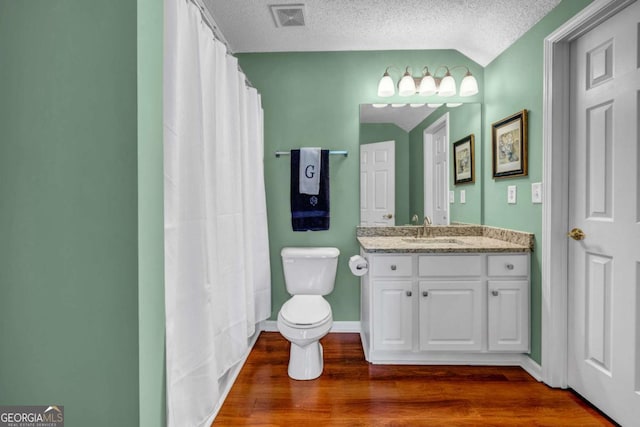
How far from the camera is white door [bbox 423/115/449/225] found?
2.68 meters

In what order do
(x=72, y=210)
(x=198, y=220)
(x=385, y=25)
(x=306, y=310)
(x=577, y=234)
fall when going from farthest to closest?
(x=385, y=25) → (x=306, y=310) → (x=577, y=234) → (x=198, y=220) → (x=72, y=210)

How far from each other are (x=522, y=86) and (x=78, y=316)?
2593 mm

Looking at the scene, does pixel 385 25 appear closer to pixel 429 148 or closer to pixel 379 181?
pixel 429 148

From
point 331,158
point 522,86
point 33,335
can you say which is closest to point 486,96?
point 522,86

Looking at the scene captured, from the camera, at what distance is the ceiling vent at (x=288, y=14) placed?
83.9 inches

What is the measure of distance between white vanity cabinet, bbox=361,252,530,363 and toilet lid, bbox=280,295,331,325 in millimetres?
327

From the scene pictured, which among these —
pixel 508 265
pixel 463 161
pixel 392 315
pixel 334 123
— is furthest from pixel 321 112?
pixel 508 265

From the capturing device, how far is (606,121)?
1.63m

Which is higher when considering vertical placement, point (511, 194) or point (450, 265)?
point (511, 194)

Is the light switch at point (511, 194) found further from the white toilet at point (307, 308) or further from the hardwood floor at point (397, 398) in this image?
the white toilet at point (307, 308)

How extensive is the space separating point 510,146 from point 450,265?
0.90m

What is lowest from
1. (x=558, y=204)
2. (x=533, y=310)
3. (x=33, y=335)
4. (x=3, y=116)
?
(x=533, y=310)

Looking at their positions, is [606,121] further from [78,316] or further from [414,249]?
[78,316]

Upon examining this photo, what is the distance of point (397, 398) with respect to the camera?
182 cm
